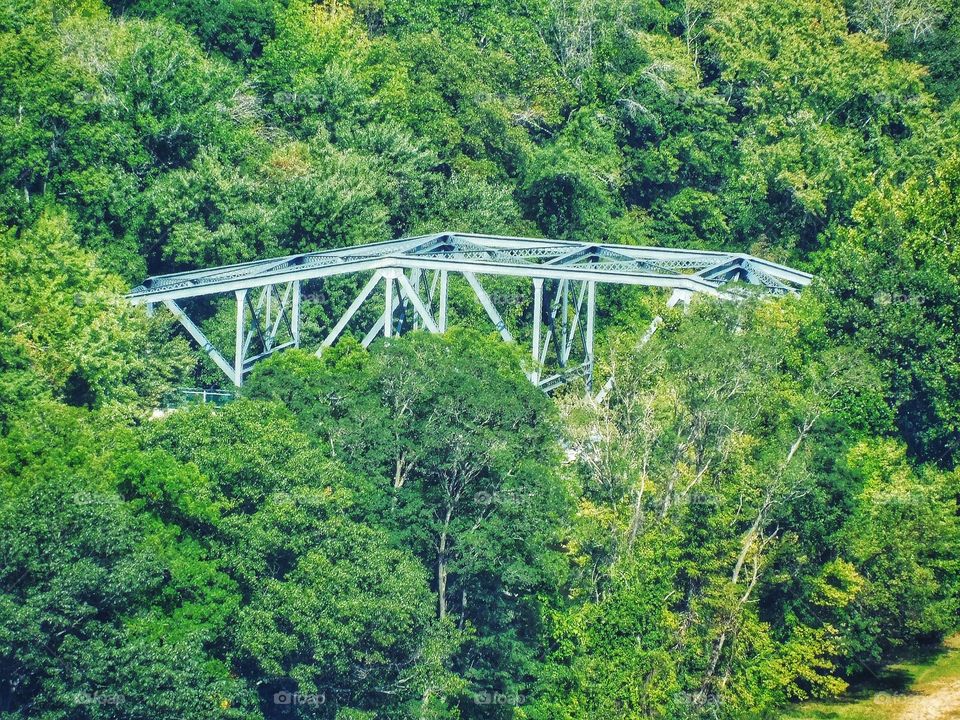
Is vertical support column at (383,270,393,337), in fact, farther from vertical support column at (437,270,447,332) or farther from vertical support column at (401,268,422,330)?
vertical support column at (437,270,447,332)

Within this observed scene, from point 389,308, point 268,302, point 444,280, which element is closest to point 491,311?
point 444,280

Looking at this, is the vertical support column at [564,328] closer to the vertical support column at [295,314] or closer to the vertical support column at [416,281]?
the vertical support column at [416,281]

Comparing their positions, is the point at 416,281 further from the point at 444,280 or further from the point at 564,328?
the point at 564,328

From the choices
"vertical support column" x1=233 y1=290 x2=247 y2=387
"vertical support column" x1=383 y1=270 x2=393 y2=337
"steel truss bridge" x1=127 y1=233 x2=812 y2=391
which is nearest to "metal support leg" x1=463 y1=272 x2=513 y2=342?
"steel truss bridge" x1=127 y1=233 x2=812 y2=391

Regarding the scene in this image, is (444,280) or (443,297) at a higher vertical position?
(444,280)

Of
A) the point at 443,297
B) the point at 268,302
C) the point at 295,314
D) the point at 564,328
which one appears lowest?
the point at 564,328

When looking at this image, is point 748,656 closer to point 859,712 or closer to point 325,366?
point 859,712

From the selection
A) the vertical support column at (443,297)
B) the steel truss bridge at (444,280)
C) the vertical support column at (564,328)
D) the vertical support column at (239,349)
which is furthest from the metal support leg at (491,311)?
the vertical support column at (239,349)
